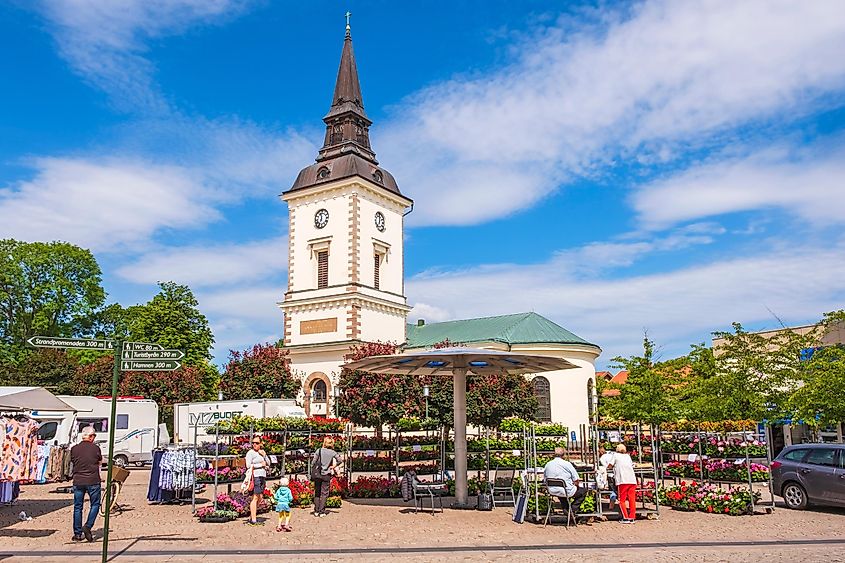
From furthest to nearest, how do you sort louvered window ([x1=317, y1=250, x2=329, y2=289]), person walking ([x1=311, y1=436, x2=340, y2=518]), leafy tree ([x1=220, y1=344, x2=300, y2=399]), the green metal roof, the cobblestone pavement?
the green metal roof, louvered window ([x1=317, y1=250, x2=329, y2=289]), leafy tree ([x1=220, y1=344, x2=300, y2=399]), person walking ([x1=311, y1=436, x2=340, y2=518]), the cobblestone pavement

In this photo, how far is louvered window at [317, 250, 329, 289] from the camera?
44.6 m

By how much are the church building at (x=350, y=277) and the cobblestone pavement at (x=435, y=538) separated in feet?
83.7

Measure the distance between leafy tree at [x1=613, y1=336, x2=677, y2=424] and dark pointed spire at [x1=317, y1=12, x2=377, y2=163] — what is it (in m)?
23.9

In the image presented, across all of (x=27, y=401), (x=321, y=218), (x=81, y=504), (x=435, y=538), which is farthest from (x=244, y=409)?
(x=435, y=538)

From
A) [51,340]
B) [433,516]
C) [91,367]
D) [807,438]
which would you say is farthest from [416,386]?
[91,367]

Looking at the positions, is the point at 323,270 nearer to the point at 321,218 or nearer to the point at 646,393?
the point at 321,218

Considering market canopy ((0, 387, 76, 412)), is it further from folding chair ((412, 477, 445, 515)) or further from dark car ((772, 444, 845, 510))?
dark car ((772, 444, 845, 510))

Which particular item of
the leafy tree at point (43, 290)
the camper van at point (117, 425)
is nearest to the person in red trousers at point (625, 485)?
the camper van at point (117, 425)

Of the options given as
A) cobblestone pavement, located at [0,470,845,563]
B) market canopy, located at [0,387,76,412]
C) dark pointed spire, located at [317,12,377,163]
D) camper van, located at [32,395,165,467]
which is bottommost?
cobblestone pavement, located at [0,470,845,563]

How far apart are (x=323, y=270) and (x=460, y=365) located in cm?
2795

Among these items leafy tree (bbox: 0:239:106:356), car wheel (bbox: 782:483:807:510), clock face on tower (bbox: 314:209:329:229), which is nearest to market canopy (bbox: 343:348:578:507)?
car wheel (bbox: 782:483:807:510)

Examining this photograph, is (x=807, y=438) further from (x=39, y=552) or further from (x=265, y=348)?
(x=39, y=552)

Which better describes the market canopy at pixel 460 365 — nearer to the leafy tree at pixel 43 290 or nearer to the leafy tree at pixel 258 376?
the leafy tree at pixel 258 376

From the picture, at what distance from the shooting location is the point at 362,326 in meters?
42.6
